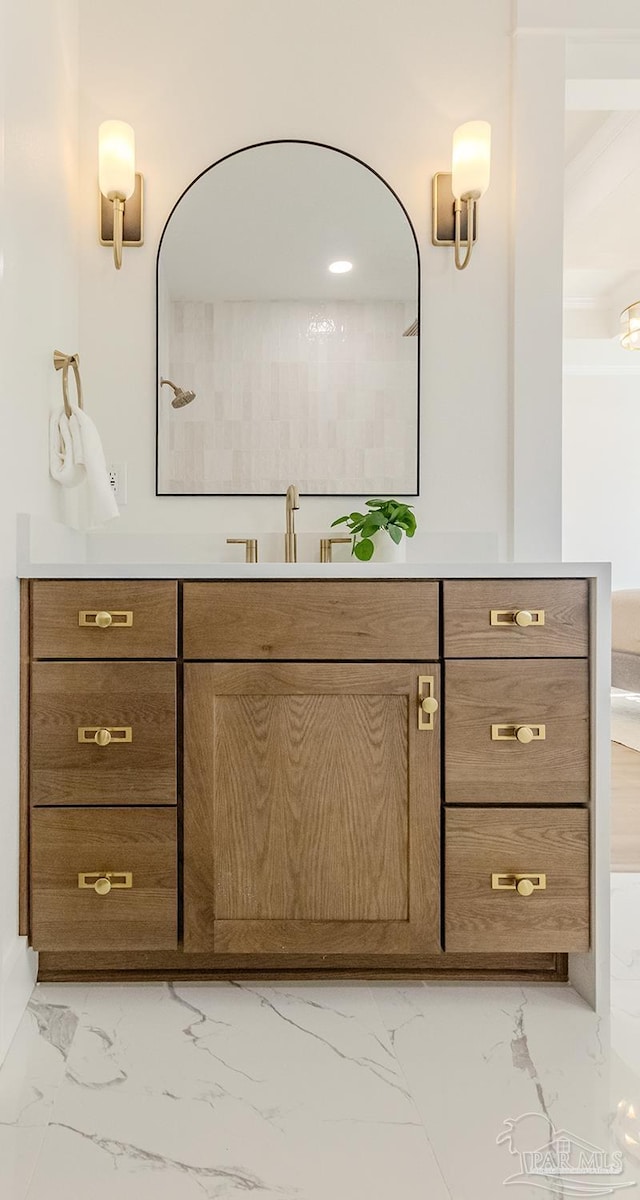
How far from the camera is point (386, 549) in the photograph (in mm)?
1867

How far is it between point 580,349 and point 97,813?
5799 mm

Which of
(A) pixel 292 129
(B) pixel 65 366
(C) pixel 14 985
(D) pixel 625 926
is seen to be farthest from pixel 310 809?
(A) pixel 292 129

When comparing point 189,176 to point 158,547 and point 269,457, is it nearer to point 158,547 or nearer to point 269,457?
point 269,457

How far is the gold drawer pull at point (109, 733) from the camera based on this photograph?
157 cm

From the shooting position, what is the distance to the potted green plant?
1.84 meters

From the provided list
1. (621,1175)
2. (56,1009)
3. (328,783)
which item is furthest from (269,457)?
(621,1175)

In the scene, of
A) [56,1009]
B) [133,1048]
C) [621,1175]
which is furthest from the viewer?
[56,1009]

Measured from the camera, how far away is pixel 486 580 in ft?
5.18

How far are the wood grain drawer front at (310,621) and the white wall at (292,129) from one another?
0.57 m

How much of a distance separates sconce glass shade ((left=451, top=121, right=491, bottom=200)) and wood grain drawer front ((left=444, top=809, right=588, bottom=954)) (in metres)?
1.53

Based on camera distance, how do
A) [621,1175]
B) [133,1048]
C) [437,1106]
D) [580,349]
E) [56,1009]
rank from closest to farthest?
[621,1175] < [437,1106] < [133,1048] < [56,1009] < [580,349]

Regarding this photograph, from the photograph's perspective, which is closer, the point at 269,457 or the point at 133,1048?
the point at 133,1048

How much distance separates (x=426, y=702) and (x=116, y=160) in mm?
1541

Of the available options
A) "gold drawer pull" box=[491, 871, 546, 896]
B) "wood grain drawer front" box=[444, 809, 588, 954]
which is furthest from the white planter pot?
"gold drawer pull" box=[491, 871, 546, 896]
